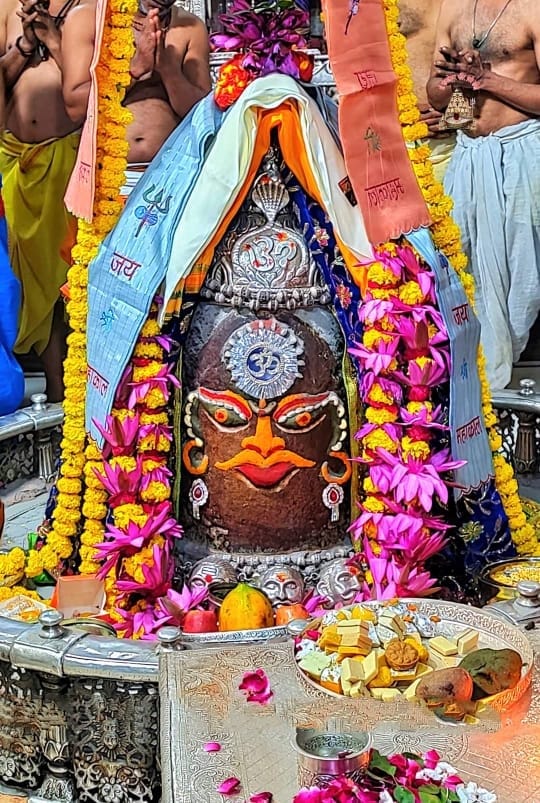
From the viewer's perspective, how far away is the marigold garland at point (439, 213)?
3676 mm

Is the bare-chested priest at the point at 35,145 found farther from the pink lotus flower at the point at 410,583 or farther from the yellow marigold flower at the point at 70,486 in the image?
the pink lotus flower at the point at 410,583

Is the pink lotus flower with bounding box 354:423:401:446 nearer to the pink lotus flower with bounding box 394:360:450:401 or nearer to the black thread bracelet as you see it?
the pink lotus flower with bounding box 394:360:450:401

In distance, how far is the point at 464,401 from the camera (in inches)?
146

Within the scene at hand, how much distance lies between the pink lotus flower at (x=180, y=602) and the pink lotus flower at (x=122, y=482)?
0.32 meters

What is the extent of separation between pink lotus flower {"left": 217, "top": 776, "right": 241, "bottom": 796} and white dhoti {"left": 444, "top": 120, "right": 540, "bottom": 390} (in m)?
4.52

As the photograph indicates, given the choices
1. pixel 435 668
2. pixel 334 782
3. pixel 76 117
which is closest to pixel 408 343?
pixel 435 668

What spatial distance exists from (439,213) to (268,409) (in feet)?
2.79

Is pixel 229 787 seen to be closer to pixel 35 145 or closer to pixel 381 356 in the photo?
pixel 381 356

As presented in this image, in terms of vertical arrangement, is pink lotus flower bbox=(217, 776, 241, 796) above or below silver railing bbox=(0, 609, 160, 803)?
above

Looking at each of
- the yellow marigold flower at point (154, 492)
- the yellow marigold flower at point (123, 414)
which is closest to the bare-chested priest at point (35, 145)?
the yellow marigold flower at point (123, 414)

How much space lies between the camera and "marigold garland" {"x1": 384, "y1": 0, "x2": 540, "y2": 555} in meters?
3.68

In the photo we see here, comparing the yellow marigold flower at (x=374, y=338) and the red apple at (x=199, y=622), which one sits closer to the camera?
the red apple at (x=199, y=622)

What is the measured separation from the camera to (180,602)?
3547mm

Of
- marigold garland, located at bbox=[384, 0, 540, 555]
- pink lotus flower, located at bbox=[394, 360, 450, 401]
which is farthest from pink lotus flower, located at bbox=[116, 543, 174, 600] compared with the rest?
marigold garland, located at bbox=[384, 0, 540, 555]
